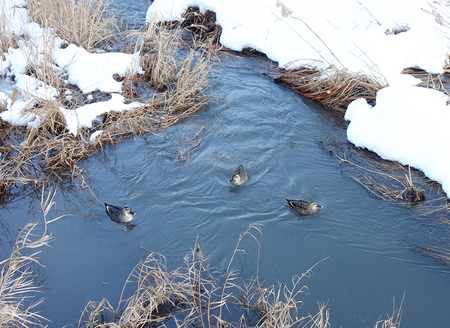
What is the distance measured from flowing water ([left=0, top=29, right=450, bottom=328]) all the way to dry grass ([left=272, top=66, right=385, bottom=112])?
945 millimetres

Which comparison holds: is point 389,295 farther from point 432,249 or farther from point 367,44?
point 367,44

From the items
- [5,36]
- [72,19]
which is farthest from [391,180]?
[5,36]

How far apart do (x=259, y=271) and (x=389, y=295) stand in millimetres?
1605

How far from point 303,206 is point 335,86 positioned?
3.98m

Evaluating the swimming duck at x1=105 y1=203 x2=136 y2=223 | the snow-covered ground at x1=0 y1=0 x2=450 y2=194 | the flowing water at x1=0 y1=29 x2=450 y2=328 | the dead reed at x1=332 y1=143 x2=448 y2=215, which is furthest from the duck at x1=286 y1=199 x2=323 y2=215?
the swimming duck at x1=105 y1=203 x2=136 y2=223

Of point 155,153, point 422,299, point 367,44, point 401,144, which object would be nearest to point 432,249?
point 422,299

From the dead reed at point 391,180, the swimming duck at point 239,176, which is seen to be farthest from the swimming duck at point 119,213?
the dead reed at point 391,180

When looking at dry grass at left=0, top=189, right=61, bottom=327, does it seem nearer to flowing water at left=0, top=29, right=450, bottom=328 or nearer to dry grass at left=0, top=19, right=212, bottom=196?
flowing water at left=0, top=29, right=450, bottom=328

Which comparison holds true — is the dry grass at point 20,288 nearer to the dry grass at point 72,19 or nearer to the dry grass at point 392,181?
the dry grass at point 392,181

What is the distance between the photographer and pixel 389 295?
4262mm

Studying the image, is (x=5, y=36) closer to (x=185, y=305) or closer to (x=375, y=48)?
(x=185, y=305)

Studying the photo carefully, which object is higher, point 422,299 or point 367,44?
point 367,44

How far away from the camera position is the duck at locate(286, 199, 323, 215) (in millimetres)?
5246

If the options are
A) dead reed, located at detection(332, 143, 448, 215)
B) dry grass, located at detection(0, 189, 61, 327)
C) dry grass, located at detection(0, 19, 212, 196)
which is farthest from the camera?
dry grass, located at detection(0, 19, 212, 196)
